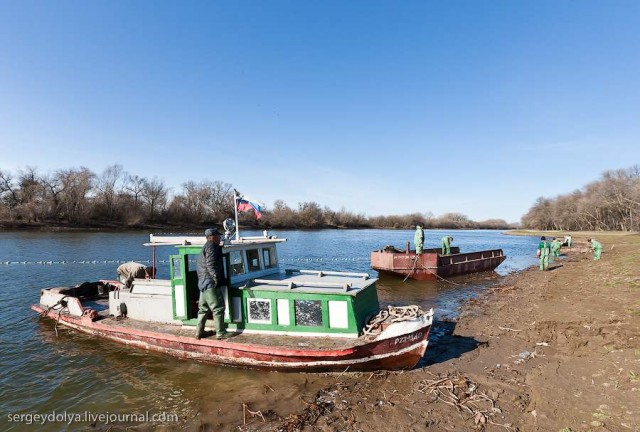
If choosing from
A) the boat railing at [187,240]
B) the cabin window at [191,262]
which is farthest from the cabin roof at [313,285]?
the cabin window at [191,262]

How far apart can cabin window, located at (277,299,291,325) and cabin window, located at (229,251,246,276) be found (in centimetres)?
182

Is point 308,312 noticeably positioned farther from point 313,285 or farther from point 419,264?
point 419,264

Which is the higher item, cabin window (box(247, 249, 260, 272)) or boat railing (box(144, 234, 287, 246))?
boat railing (box(144, 234, 287, 246))

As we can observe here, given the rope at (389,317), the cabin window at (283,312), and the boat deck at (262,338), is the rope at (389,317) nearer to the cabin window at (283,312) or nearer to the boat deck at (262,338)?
the boat deck at (262,338)

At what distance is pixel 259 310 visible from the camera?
985cm

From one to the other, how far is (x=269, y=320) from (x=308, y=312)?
1.22 meters

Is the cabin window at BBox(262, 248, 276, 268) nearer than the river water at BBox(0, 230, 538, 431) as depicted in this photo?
No

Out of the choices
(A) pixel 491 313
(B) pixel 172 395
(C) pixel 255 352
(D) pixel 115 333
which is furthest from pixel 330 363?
(A) pixel 491 313

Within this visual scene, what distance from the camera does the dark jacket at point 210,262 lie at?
30.3ft

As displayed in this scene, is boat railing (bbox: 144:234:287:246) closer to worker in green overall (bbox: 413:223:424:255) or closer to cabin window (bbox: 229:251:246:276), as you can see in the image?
cabin window (bbox: 229:251:246:276)

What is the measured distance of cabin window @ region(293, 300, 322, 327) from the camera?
30.8 ft

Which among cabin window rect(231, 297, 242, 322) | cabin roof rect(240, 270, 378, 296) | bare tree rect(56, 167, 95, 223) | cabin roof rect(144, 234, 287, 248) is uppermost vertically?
bare tree rect(56, 167, 95, 223)

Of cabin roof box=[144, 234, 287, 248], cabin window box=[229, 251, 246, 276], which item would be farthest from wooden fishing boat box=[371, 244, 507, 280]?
cabin window box=[229, 251, 246, 276]

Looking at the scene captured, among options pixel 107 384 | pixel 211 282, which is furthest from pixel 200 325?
pixel 107 384
